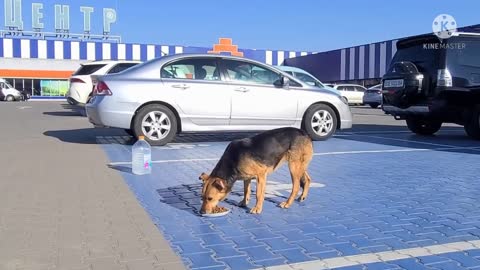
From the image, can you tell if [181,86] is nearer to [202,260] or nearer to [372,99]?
[202,260]

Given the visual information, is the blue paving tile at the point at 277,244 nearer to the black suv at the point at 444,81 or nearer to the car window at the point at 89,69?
the black suv at the point at 444,81

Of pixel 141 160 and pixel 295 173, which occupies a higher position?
pixel 295 173

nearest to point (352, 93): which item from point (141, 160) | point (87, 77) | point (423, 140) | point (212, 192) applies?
point (87, 77)

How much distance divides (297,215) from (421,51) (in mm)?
7381

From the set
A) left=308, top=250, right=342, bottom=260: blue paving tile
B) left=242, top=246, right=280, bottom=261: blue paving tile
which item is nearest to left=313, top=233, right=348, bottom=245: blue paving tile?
left=308, top=250, right=342, bottom=260: blue paving tile

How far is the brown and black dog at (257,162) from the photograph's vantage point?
175 inches

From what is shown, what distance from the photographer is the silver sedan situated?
898 centimetres

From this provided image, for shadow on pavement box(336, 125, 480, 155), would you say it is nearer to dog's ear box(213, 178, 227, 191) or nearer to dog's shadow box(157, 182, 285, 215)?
dog's shadow box(157, 182, 285, 215)

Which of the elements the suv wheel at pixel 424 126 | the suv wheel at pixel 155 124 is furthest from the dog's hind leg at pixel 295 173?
the suv wheel at pixel 424 126

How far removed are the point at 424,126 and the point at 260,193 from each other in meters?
8.62

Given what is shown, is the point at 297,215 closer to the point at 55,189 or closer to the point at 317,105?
the point at 55,189

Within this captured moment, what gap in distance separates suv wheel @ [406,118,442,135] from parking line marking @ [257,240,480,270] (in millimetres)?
8559

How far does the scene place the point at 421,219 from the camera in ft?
14.9

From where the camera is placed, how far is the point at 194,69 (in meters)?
9.41
